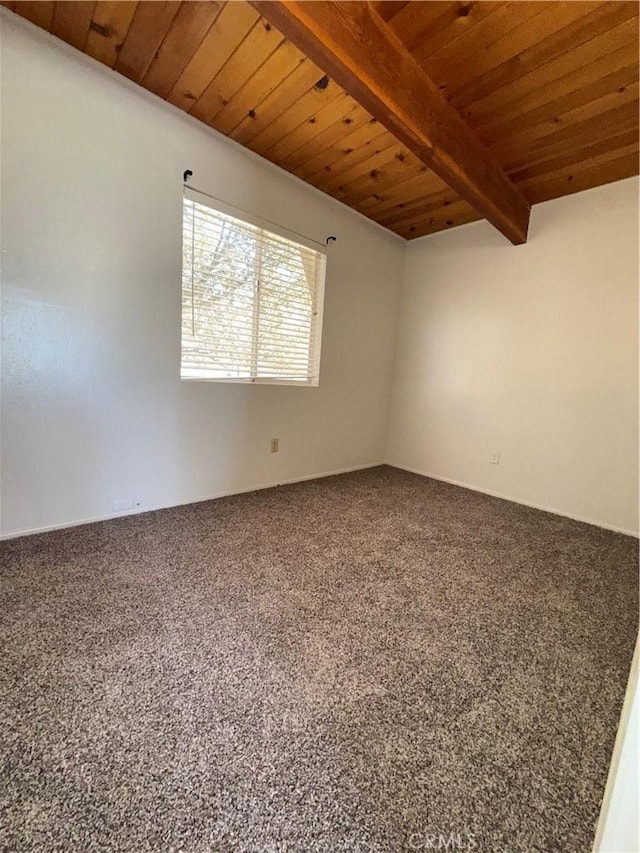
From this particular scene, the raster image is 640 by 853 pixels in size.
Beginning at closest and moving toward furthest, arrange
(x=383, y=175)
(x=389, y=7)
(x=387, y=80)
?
(x=389, y=7) < (x=387, y=80) < (x=383, y=175)

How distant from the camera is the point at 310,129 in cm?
222

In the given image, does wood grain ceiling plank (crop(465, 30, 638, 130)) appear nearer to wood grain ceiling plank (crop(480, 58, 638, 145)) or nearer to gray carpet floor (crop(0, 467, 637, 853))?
wood grain ceiling plank (crop(480, 58, 638, 145))

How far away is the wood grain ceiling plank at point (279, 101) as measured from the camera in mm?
1807

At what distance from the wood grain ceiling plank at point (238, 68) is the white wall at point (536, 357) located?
92.2 inches

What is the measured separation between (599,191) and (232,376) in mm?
3087

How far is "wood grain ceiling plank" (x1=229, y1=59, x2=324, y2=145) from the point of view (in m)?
1.81

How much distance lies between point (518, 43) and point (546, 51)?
15 centimetres

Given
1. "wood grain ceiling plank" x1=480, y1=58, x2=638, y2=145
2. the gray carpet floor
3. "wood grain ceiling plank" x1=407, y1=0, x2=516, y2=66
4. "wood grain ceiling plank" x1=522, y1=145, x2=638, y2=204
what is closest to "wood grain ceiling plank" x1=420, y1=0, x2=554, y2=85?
"wood grain ceiling plank" x1=407, y1=0, x2=516, y2=66

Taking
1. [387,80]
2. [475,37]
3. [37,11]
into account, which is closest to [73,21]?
[37,11]

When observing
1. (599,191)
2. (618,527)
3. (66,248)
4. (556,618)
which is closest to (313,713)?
(556,618)

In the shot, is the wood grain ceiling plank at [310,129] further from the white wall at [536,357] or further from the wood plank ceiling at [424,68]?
the white wall at [536,357]

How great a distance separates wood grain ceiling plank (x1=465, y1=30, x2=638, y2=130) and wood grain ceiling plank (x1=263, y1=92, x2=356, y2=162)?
2.36ft

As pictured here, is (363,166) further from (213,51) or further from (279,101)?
(213,51)

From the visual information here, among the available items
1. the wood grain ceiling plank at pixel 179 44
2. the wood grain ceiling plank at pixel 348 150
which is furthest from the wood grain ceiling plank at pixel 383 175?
the wood grain ceiling plank at pixel 179 44
